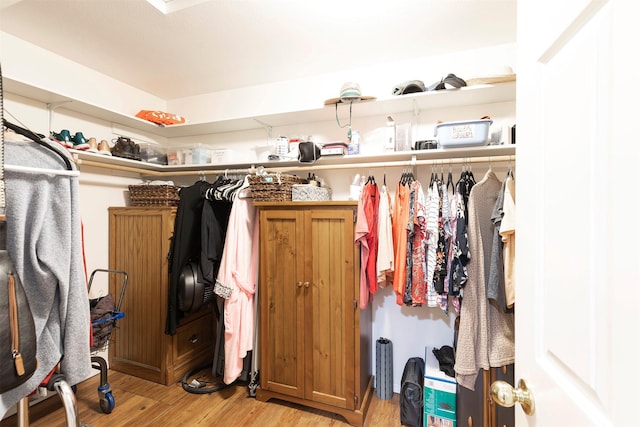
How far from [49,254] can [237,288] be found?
1.35m

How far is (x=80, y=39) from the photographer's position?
197 cm

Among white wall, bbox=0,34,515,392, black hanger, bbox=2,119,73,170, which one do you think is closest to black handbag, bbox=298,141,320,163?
white wall, bbox=0,34,515,392

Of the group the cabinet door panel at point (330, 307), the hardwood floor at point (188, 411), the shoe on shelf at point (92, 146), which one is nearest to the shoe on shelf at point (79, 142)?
the shoe on shelf at point (92, 146)

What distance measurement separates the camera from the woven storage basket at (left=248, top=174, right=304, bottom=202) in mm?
2049

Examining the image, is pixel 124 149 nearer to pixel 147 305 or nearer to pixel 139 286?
pixel 139 286

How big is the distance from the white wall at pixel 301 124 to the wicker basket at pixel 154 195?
289 mm

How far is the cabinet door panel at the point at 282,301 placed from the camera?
1.97 meters

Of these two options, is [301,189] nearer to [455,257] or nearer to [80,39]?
[455,257]

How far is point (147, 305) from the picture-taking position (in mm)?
2344

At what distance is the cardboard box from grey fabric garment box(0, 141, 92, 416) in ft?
5.91

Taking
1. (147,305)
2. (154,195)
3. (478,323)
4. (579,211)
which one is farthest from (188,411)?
(579,211)

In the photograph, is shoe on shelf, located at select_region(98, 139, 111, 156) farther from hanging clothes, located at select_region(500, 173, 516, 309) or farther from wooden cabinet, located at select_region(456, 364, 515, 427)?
wooden cabinet, located at select_region(456, 364, 515, 427)

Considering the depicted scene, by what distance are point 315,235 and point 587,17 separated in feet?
5.33

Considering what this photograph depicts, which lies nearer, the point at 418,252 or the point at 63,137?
the point at 418,252
